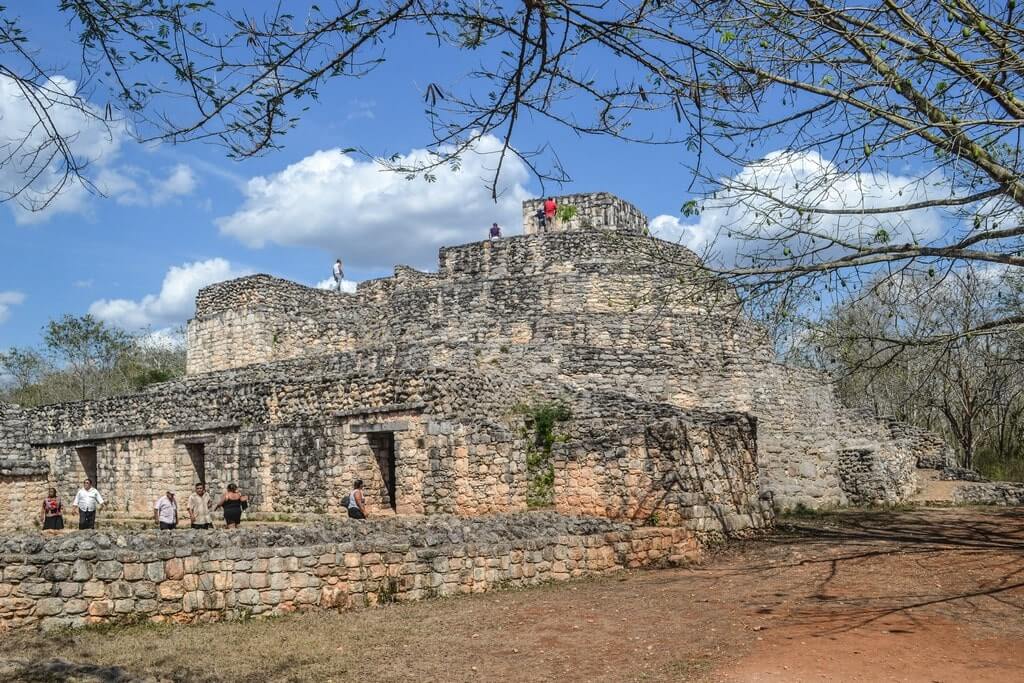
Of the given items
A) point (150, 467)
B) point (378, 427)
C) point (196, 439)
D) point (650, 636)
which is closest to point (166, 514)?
point (378, 427)

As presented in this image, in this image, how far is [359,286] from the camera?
27016 millimetres

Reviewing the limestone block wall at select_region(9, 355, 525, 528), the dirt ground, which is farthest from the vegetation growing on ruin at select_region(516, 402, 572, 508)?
the dirt ground

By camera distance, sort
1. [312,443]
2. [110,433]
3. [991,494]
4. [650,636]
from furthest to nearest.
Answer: [110,433], [991,494], [312,443], [650,636]

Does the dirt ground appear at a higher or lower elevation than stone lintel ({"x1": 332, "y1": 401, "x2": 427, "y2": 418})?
lower

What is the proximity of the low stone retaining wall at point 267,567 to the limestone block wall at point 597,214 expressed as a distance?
54.7ft

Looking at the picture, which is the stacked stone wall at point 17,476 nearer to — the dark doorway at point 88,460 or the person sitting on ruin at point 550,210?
the dark doorway at point 88,460

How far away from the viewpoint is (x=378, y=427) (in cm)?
1426

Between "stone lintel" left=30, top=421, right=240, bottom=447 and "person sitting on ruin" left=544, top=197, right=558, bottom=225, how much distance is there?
503 inches

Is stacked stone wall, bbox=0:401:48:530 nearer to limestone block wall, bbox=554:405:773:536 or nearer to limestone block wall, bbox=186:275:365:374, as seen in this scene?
limestone block wall, bbox=554:405:773:536

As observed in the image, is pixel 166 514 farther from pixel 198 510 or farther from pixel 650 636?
pixel 650 636

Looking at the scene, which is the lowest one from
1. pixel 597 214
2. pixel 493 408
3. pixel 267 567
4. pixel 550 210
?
pixel 267 567

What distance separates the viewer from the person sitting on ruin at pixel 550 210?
26.3m

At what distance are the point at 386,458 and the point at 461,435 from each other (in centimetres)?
235

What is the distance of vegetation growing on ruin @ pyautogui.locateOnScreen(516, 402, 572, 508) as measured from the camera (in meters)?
12.5
